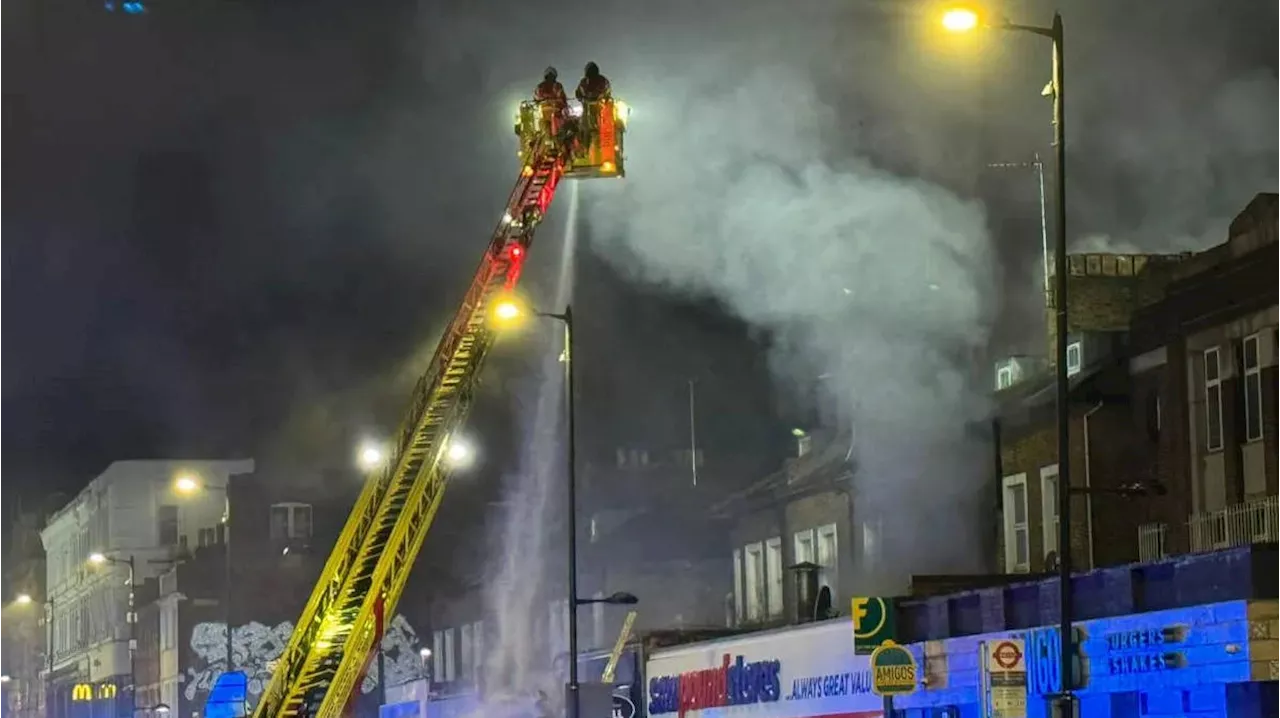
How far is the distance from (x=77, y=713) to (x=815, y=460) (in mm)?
58109

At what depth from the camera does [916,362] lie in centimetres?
3738

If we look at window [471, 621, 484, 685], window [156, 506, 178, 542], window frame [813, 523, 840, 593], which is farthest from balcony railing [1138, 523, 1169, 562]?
window [156, 506, 178, 542]

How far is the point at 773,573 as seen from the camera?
42.6m

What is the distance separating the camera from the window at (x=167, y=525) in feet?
318

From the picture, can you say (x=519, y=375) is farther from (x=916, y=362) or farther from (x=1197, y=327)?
(x=1197, y=327)

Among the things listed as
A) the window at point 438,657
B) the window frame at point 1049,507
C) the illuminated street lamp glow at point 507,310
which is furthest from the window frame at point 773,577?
the window at point 438,657

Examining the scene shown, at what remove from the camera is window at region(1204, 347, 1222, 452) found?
2656cm

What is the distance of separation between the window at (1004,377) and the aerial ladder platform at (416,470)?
9.94 m

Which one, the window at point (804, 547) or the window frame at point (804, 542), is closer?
the window frame at point (804, 542)

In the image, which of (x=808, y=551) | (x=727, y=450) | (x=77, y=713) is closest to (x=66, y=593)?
(x=77, y=713)

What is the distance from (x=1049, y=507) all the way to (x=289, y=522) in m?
50.6

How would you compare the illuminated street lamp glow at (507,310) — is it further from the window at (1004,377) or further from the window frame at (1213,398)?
the window at (1004,377)

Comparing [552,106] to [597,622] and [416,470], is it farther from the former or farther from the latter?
[597,622]

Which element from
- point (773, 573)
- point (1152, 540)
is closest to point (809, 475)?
point (773, 573)
